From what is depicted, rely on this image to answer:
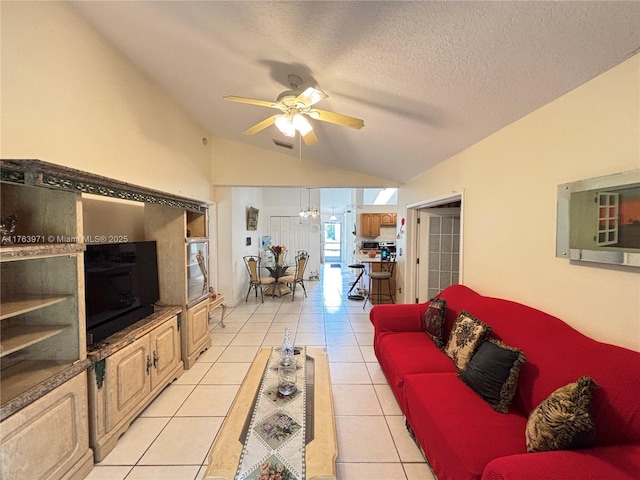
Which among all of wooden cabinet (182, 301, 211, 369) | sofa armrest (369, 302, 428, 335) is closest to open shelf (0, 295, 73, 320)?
wooden cabinet (182, 301, 211, 369)

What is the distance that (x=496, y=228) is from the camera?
251 cm

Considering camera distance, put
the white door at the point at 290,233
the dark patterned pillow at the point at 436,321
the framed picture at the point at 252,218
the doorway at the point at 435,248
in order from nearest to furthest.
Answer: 1. the dark patterned pillow at the point at 436,321
2. the doorway at the point at 435,248
3. the framed picture at the point at 252,218
4. the white door at the point at 290,233

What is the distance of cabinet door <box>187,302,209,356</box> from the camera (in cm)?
305

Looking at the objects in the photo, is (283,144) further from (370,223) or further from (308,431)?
(370,223)

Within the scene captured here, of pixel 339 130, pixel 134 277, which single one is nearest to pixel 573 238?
pixel 339 130

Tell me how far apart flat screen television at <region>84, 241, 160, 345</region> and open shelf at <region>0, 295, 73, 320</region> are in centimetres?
27

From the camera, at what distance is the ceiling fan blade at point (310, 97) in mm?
1859

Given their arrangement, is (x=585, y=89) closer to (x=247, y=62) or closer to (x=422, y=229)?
(x=247, y=62)

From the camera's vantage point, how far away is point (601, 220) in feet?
5.06

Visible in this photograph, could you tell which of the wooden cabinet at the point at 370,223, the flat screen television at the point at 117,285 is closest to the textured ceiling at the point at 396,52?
the flat screen television at the point at 117,285

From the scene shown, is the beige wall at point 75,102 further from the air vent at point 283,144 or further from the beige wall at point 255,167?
the air vent at point 283,144

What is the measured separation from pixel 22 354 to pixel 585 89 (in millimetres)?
3786

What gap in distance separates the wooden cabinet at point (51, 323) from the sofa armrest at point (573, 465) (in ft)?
7.31

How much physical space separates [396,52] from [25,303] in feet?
8.72
